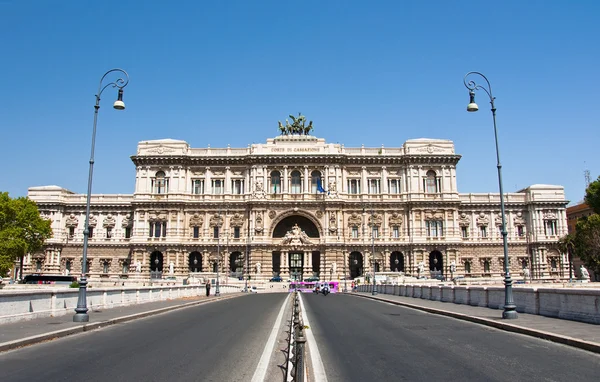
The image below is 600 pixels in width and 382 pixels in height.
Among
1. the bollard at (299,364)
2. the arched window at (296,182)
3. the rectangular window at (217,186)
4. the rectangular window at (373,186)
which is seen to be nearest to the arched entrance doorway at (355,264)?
the rectangular window at (373,186)

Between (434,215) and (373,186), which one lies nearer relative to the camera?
(434,215)

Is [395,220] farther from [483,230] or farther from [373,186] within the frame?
[483,230]

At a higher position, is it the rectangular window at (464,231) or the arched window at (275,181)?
the arched window at (275,181)

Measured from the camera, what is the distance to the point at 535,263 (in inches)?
3287

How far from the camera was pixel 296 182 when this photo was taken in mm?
84375

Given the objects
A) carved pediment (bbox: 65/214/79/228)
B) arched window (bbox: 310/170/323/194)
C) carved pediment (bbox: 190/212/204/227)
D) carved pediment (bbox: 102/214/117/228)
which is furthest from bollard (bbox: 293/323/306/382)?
carved pediment (bbox: 65/214/79/228)

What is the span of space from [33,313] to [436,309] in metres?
18.5

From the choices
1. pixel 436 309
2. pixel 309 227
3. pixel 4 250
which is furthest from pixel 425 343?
pixel 309 227

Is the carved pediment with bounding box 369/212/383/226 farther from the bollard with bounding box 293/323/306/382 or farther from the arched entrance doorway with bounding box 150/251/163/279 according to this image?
the bollard with bounding box 293/323/306/382

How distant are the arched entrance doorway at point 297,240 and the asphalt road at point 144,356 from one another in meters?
60.6

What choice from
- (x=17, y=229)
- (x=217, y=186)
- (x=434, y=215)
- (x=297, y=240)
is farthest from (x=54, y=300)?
(x=434, y=215)

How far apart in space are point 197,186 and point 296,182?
15.9m

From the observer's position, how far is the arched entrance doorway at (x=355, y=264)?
3233 inches

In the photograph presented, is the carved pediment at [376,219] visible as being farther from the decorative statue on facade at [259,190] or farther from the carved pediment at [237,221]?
the carved pediment at [237,221]
